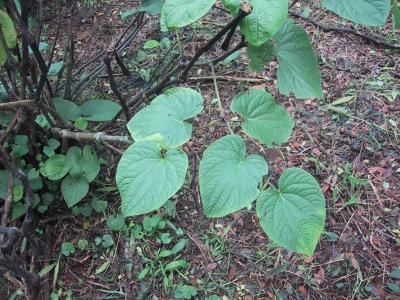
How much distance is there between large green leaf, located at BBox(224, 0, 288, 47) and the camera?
76cm

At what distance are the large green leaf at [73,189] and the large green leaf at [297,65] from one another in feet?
2.40

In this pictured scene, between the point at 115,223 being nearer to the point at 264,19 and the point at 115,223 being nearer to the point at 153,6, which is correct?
the point at 153,6

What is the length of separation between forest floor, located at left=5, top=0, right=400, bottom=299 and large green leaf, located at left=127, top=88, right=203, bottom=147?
20.7 inches

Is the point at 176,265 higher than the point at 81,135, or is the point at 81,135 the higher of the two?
the point at 81,135

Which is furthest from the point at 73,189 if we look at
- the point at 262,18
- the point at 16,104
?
the point at 262,18

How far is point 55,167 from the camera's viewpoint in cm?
138

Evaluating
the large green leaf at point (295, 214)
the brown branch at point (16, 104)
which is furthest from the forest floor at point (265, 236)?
the large green leaf at point (295, 214)

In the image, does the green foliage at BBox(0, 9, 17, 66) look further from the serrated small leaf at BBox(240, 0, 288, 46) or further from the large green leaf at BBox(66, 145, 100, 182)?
the serrated small leaf at BBox(240, 0, 288, 46)

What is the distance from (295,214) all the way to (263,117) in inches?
9.1

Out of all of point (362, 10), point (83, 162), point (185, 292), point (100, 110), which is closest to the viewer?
point (362, 10)

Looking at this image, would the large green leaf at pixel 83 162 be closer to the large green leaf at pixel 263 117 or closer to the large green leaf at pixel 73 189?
the large green leaf at pixel 73 189

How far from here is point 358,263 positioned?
1.33 meters

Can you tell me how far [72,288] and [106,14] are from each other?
1367mm

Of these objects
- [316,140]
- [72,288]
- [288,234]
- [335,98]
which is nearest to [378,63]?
[335,98]
